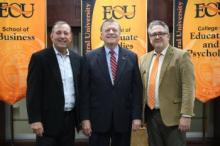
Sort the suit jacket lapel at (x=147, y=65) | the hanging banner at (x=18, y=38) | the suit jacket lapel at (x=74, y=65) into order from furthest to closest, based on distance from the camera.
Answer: the hanging banner at (x=18, y=38), the suit jacket lapel at (x=147, y=65), the suit jacket lapel at (x=74, y=65)

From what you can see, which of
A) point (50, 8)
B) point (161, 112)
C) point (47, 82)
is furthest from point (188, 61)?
point (50, 8)

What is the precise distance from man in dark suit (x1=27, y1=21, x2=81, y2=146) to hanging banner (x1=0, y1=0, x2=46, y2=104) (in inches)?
56.8

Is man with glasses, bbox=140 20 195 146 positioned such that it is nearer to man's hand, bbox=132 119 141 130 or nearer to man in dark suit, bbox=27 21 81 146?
man's hand, bbox=132 119 141 130

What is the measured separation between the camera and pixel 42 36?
17.8 ft

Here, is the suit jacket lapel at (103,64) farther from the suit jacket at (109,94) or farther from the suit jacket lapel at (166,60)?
the suit jacket lapel at (166,60)

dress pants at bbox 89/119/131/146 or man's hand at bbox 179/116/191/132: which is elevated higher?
man's hand at bbox 179/116/191/132

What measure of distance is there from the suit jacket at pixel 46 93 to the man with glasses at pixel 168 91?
0.74 m

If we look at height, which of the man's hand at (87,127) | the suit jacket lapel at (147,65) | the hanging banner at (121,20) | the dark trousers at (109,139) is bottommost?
the dark trousers at (109,139)

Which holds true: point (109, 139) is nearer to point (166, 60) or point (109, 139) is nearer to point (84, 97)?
point (84, 97)

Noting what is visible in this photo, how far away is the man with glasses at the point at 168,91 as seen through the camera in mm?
3996

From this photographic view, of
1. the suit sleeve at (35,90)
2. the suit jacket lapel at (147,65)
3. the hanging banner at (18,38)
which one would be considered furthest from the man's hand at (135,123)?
the hanging banner at (18,38)

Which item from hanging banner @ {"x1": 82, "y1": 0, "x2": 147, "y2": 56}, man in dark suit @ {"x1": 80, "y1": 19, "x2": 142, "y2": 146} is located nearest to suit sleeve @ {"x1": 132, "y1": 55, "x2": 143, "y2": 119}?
man in dark suit @ {"x1": 80, "y1": 19, "x2": 142, "y2": 146}

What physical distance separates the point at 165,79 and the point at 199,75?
1.53 metres

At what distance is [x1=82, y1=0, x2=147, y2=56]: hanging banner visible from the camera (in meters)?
5.40
